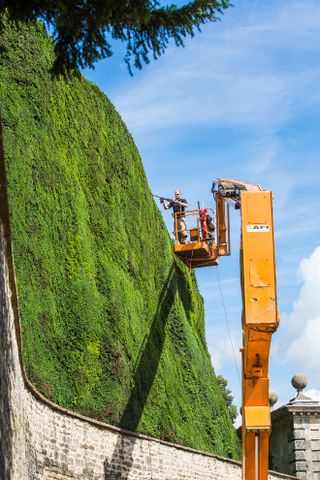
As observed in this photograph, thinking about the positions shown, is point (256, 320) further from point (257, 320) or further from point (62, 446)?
point (62, 446)

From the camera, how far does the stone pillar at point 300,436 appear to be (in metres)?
29.7

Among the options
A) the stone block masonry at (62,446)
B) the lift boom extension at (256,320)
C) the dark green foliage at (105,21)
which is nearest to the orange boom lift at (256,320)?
the lift boom extension at (256,320)

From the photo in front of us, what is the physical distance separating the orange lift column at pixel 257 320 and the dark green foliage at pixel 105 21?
8347mm

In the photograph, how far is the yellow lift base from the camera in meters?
29.8

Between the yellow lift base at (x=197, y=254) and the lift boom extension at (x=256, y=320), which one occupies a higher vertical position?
the yellow lift base at (x=197, y=254)

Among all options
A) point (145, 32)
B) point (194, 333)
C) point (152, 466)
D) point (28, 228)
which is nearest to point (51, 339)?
point (28, 228)

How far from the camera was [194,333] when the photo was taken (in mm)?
30312

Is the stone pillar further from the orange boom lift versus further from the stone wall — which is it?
the orange boom lift

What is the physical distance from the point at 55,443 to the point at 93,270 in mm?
5689

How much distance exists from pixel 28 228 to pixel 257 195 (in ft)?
14.3

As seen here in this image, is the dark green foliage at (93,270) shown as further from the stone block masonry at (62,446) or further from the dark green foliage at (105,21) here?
the dark green foliage at (105,21)

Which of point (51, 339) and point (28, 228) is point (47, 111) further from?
point (51, 339)

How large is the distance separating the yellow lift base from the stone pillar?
411 centimetres

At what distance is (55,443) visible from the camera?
17969 mm
